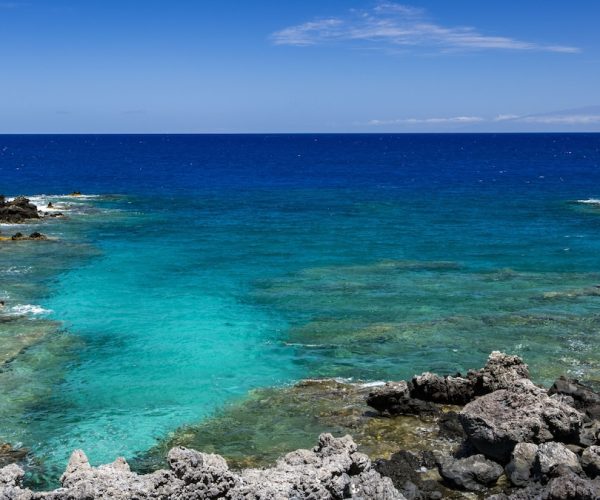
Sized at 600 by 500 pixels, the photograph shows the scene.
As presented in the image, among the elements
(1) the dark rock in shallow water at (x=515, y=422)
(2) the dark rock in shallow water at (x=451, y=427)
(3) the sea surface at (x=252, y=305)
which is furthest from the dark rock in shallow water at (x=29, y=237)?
(1) the dark rock in shallow water at (x=515, y=422)

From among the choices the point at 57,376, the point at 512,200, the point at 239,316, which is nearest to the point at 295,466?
the point at 57,376

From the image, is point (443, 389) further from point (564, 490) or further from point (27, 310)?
point (27, 310)

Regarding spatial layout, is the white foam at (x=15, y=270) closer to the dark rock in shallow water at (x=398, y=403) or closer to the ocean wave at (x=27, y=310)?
the ocean wave at (x=27, y=310)

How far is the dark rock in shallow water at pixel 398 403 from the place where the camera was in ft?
89.4

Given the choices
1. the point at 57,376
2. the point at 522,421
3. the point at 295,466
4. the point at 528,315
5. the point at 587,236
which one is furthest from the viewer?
the point at 587,236

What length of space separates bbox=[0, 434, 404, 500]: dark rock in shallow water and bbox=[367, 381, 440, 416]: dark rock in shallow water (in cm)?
834

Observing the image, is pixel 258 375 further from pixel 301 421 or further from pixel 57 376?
→ pixel 57 376

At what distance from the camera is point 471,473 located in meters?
21.6

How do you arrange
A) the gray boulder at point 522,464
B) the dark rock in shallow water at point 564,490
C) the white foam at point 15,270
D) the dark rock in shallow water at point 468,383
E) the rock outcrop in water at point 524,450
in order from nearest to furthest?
1. the dark rock in shallow water at point 564,490
2. the rock outcrop in water at point 524,450
3. the gray boulder at point 522,464
4. the dark rock in shallow water at point 468,383
5. the white foam at point 15,270

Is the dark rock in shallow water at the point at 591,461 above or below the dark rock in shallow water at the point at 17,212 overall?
below

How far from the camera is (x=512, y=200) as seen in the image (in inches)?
4203

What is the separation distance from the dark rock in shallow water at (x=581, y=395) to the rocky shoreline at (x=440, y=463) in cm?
4

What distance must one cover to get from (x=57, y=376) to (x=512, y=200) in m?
86.0

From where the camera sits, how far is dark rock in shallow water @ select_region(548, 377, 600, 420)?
85.8 ft
